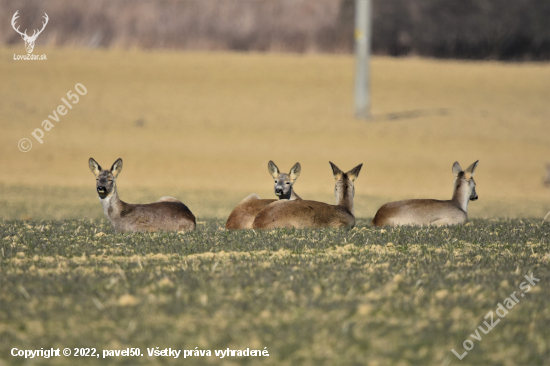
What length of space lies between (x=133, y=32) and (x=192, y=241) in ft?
120

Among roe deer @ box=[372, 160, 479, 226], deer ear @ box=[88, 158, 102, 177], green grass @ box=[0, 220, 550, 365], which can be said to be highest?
deer ear @ box=[88, 158, 102, 177]

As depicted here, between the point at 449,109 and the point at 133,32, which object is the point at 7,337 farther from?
the point at 133,32

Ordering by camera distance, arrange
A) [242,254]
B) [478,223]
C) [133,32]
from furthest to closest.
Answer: [133,32] → [478,223] → [242,254]

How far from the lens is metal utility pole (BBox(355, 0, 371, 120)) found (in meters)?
30.5

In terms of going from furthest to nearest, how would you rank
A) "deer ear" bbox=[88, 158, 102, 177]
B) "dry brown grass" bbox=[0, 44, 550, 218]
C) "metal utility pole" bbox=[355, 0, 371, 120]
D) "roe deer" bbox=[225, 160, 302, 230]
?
1. "metal utility pole" bbox=[355, 0, 371, 120]
2. "dry brown grass" bbox=[0, 44, 550, 218]
3. "roe deer" bbox=[225, 160, 302, 230]
4. "deer ear" bbox=[88, 158, 102, 177]

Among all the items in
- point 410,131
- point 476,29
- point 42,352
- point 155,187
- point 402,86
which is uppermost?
point 476,29

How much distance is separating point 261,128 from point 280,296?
2652 centimetres

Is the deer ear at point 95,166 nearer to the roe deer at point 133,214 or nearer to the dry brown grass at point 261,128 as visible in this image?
the roe deer at point 133,214

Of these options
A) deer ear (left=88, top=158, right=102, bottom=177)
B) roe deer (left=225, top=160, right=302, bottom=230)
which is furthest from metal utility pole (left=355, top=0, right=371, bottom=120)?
deer ear (left=88, top=158, right=102, bottom=177)

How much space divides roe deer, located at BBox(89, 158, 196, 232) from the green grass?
0.62 meters

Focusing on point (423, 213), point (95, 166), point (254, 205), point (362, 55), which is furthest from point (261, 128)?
point (95, 166)

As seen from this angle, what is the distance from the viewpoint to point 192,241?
31.2 ft

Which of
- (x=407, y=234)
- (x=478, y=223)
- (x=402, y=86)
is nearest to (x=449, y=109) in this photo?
(x=402, y=86)

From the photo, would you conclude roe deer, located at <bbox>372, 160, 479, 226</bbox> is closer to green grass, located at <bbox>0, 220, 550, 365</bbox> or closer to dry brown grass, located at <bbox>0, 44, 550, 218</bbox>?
green grass, located at <bbox>0, 220, 550, 365</bbox>
